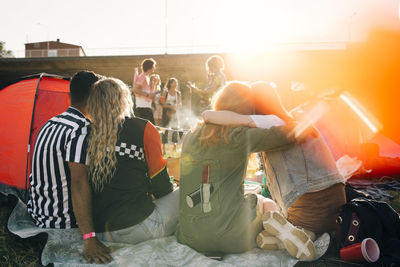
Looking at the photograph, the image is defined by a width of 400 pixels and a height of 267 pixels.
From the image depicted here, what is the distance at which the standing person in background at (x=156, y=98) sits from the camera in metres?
6.89

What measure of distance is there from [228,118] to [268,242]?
1031 millimetres

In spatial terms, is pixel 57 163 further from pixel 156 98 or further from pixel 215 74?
pixel 156 98

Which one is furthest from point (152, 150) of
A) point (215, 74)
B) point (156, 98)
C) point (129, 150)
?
point (156, 98)

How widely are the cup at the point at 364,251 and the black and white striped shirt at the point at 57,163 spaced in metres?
2.02

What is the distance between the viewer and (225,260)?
225 centimetres

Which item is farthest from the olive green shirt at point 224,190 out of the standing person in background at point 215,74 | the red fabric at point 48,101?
the standing person in background at point 215,74

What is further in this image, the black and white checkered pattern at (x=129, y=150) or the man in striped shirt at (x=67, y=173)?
the black and white checkered pattern at (x=129, y=150)

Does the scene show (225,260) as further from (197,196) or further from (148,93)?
(148,93)

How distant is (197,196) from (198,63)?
19.6 metres

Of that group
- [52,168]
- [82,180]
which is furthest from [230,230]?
[52,168]

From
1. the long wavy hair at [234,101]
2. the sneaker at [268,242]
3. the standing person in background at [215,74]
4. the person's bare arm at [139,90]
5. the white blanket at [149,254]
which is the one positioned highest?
the standing person in background at [215,74]

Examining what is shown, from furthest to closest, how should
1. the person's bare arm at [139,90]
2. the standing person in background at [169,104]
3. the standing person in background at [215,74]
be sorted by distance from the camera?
1. the standing person in background at [169,104]
2. the person's bare arm at [139,90]
3. the standing person in background at [215,74]

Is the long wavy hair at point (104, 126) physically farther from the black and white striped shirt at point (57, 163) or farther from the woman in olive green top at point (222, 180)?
the woman in olive green top at point (222, 180)

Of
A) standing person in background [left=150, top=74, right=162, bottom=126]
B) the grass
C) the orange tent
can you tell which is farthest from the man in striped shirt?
standing person in background [left=150, top=74, right=162, bottom=126]
